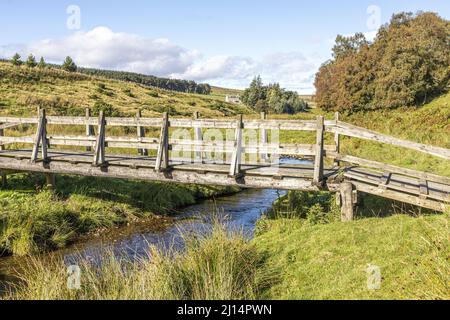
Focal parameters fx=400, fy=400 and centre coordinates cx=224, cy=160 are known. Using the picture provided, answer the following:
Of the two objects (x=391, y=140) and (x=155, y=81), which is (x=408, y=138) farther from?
(x=155, y=81)

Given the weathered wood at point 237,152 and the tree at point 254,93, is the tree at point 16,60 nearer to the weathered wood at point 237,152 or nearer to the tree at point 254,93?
the tree at point 254,93

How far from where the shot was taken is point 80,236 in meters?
12.7

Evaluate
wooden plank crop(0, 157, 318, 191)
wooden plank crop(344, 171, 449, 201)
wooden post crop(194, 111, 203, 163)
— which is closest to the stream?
wooden plank crop(0, 157, 318, 191)

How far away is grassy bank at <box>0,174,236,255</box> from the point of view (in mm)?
11633

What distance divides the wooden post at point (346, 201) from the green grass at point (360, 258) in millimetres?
626

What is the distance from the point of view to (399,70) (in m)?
34.8

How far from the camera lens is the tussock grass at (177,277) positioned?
5594mm

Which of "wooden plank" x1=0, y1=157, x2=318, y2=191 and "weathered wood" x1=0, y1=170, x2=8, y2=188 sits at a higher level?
"wooden plank" x1=0, y1=157, x2=318, y2=191

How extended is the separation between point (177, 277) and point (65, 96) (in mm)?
49606

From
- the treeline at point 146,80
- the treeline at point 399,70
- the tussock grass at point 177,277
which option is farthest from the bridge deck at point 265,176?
the treeline at point 146,80

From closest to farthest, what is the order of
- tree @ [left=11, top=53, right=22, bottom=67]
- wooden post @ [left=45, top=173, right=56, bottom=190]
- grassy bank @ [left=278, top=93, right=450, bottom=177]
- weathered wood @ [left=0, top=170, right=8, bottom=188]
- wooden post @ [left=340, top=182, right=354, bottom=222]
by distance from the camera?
wooden post @ [left=340, top=182, right=354, bottom=222]
wooden post @ [left=45, top=173, right=56, bottom=190]
weathered wood @ [left=0, top=170, right=8, bottom=188]
grassy bank @ [left=278, top=93, right=450, bottom=177]
tree @ [left=11, top=53, right=22, bottom=67]

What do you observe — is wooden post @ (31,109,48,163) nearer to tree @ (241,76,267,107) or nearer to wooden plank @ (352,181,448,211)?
wooden plank @ (352,181,448,211)

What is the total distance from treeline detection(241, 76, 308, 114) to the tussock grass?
6378 cm
